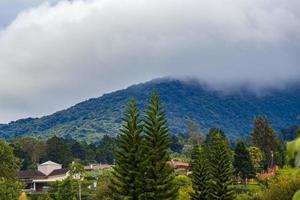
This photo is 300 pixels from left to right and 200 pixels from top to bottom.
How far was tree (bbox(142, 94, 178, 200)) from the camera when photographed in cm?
3572

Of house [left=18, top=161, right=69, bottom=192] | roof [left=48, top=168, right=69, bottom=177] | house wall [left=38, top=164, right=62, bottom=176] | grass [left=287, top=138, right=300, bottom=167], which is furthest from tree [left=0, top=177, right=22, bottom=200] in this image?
grass [left=287, top=138, right=300, bottom=167]

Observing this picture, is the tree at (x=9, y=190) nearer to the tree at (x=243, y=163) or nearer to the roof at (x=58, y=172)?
the tree at (x=243, y=163)

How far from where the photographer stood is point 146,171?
3609 cm

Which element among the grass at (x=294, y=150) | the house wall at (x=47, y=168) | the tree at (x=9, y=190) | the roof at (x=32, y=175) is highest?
the house wall at (x=47, y=168)

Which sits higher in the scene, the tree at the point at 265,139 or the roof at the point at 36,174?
the tree at the point at 265,139

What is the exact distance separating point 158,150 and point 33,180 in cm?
7338

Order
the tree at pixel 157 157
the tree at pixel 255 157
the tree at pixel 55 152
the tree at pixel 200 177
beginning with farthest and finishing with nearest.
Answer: the tree at pixel 55 152
the tree at pixel 255 157
the tree at pixel 200 177
the tree at pixel 157 157

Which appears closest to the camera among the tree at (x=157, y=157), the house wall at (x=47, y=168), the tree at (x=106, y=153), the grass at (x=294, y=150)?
the grass at (x=294, y=150)

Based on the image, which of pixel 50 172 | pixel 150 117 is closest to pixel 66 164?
pixel 50 172

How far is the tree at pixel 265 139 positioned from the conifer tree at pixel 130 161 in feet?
188

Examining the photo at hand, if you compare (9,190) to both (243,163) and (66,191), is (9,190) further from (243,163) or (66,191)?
(243,163)

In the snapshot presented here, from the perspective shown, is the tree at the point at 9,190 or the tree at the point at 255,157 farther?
the tree at the point at 255,157

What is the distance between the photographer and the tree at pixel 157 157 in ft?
117

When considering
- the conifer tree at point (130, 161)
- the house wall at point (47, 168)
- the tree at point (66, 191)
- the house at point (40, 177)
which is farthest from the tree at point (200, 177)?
the house wall at point (47, 168)
